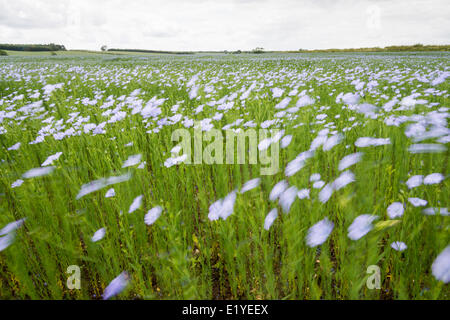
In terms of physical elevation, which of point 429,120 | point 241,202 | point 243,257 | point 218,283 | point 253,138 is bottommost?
point 218,283

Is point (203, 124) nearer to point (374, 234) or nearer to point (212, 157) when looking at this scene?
point (212, 157)

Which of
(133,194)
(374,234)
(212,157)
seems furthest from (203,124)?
(374,234)

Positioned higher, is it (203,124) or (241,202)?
(203,124)

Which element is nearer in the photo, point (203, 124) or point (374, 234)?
point (374, 234)

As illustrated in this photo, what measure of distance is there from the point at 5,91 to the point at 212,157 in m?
8.01

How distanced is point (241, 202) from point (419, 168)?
47.7 inches

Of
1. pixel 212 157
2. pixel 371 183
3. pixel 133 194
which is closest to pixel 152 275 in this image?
pixel 133 194

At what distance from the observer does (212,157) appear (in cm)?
216

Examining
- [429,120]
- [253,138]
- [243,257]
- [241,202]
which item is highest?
[429,120]

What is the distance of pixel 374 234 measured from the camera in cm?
107

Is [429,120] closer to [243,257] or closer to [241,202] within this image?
[241,202]

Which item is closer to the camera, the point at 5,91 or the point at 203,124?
the point at 203,124
